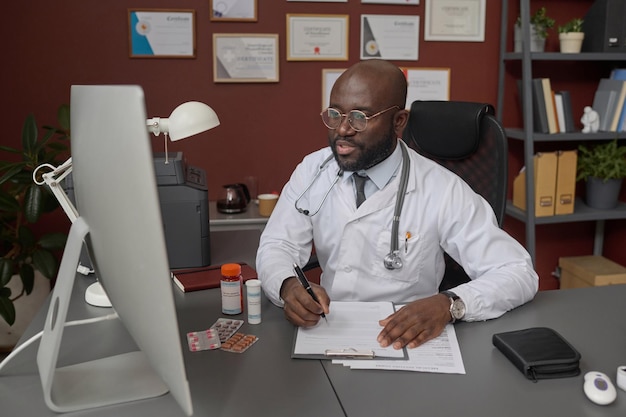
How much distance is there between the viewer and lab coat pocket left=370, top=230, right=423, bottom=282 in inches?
72.2

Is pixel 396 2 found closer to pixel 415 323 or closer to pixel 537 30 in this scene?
pixel 537 30

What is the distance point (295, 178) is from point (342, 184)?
19 centimetres

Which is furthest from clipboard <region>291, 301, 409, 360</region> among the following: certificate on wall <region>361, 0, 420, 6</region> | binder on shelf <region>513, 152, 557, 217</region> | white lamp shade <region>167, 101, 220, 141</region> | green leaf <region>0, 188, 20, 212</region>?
certificate on wall <region>361, 0, 420, 6</region>

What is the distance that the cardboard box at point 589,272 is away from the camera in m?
3.28

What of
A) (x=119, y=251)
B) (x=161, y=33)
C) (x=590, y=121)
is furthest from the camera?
(x=590, y=121)

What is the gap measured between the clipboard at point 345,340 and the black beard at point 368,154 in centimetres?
46

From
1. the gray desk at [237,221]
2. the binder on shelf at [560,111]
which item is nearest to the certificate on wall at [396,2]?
the binder on shelf at [560,111]

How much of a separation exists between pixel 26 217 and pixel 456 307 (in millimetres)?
1843

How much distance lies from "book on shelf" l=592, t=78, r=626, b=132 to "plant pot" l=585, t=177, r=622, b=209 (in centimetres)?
27

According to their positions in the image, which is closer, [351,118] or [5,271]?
[351,118]

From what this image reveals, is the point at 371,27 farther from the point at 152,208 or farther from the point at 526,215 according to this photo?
the point at 152,208

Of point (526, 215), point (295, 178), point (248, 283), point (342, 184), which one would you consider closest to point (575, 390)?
point (248, 283)

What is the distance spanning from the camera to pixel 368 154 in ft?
6.08

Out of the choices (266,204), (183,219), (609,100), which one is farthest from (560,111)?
(183,219)
